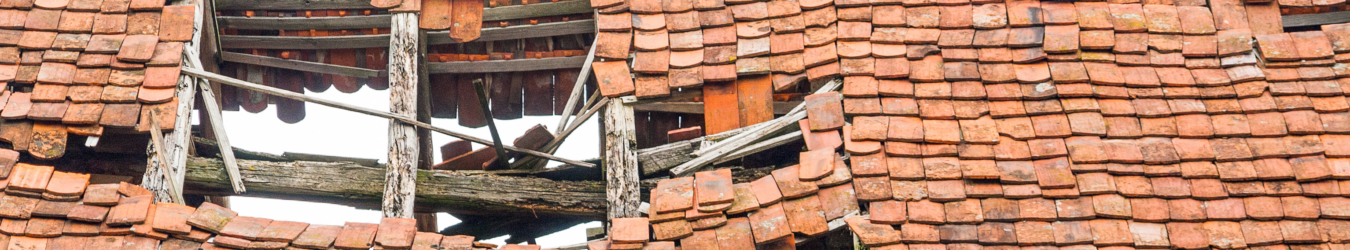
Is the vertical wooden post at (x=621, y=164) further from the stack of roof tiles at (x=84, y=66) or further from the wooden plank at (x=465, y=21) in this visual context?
the stack of roof tiles at (x=84, y=66)

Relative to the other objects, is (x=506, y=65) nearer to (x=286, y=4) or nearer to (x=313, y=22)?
(x=313, y=22)

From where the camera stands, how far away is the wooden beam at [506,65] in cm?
592

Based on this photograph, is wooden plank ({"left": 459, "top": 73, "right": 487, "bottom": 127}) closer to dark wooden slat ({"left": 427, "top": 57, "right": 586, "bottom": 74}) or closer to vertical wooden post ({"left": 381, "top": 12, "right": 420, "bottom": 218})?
dark wooden slat ({"left": 427, "top": 57, "right": 586, "bottom": 74})

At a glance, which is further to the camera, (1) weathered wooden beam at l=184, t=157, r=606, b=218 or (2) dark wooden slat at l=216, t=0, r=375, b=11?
(2) dark wooden slat at l=216, t=0, r=375, b=11

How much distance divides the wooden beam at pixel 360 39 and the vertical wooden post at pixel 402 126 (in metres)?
0.84

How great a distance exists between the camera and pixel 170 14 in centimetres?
492

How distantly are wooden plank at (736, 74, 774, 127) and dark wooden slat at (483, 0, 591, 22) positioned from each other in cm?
134

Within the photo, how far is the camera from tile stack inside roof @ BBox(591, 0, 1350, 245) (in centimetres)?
432

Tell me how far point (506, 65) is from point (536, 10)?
1.42ft

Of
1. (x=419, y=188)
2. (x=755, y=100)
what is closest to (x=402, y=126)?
(x=419, y=188)

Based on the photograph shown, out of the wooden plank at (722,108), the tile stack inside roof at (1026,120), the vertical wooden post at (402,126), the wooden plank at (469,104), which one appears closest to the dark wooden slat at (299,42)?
the wooden plank at (469,104)

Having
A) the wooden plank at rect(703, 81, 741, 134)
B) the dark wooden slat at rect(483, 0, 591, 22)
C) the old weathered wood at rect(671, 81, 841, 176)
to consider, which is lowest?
the old weathered wood at rect(671, 81, 841, 176)

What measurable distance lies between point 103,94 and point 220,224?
907 mm

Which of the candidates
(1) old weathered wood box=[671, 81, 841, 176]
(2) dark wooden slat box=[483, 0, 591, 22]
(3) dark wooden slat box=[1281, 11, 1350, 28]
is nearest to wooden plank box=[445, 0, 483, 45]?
(2) dark wooden slat box=[483, 0, 591, 22]
